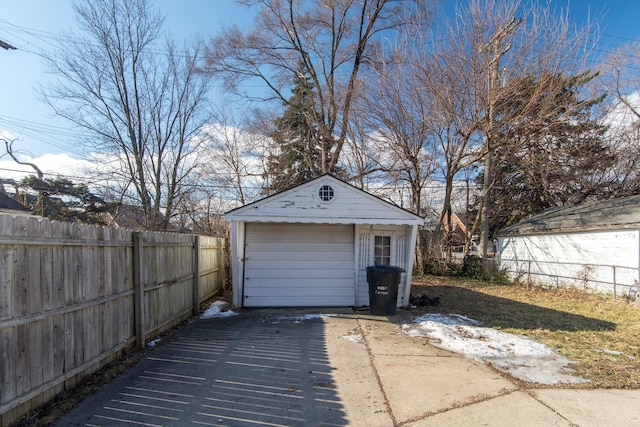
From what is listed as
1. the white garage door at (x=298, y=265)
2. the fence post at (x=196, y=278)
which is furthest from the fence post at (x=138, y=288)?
the white garage door at (x=298, y=265)

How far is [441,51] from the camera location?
1361 cm

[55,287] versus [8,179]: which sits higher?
[8,179]

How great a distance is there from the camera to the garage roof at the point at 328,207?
8289 millimetres

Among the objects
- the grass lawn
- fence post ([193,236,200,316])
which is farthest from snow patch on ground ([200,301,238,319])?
the grass lawn

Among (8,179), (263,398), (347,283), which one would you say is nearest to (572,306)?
(347,283)

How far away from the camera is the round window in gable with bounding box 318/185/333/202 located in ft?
27.7

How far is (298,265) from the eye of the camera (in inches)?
348

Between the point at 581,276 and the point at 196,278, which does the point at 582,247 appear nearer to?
the point at 581,276

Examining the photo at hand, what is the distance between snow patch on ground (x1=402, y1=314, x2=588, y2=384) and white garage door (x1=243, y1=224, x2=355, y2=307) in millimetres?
2314

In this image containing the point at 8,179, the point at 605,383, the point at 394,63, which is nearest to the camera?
the point at 605,383

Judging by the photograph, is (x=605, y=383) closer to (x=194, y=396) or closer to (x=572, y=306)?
(x=194, y=396)

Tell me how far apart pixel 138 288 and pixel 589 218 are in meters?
14.9

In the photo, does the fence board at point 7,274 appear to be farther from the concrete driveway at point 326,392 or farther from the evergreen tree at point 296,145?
the evergreen tree at point 296,145

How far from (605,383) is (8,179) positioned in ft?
89.0
